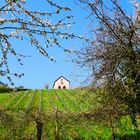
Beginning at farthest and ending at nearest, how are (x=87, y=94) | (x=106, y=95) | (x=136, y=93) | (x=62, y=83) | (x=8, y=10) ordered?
1. (x=62, y=83)
2. (x=87, y=94)
3. (x=106, y=95)
4. (x=136, y=93)
5. (x=8, y=10)

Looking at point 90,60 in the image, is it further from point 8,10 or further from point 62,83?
point 62,83

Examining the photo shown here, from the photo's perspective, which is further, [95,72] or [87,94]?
[87,94]

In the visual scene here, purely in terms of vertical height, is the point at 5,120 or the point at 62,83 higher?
the point at 62,83

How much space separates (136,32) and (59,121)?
4816 millimetres

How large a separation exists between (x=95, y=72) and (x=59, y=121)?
11.6ft

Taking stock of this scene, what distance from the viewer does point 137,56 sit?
16.7m

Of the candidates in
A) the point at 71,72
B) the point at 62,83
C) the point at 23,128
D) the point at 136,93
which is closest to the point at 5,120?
the point at 23,128

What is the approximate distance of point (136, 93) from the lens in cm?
1653

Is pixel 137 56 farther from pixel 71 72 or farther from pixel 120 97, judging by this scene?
pixel 71 72

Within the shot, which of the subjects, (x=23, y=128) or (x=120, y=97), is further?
(x=120, y=97)

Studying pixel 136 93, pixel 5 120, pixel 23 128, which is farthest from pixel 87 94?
pixel 5 120

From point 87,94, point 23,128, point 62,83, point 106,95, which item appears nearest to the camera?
point 23,128

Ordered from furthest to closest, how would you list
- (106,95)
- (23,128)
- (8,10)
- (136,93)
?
(106,95), (136,93), (23,128), (8,10)

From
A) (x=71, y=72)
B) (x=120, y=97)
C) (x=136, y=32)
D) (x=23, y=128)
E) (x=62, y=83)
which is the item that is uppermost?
(x=62, y=83)
